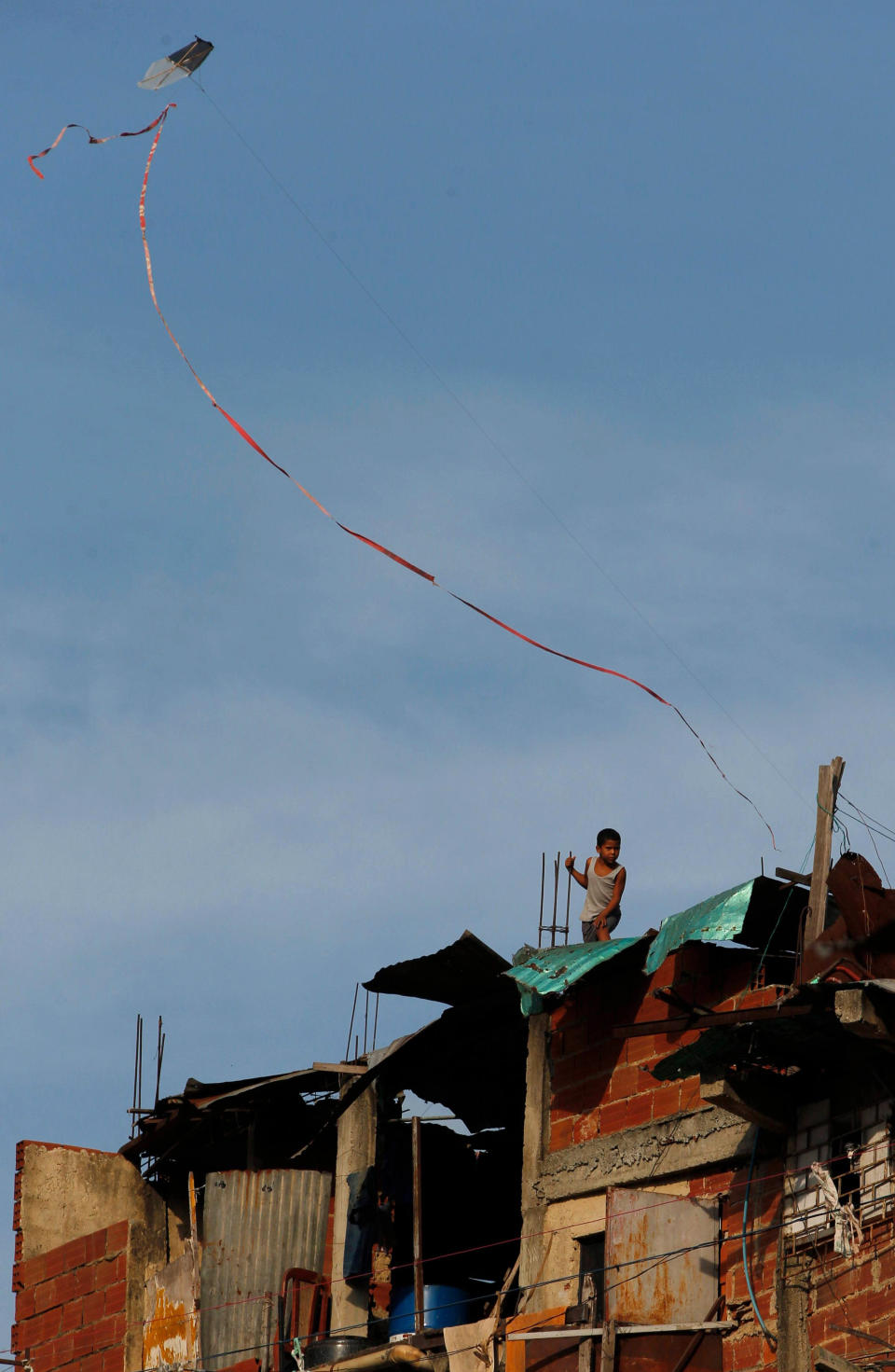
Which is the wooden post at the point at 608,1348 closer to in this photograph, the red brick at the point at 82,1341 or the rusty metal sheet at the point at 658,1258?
the rusty metal sheet at the point at 658,1258

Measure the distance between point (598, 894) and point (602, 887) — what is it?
74 mm

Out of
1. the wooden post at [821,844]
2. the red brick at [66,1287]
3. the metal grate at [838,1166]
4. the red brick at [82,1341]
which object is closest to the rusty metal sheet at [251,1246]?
the red brick at [82,1341]

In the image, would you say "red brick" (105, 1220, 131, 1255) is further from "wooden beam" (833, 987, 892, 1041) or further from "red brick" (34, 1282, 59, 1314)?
"wooden beam" (833, 987, 892, 1041)

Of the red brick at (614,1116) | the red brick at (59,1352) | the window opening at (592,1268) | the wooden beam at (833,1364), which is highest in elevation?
the red brick at (614,1116)

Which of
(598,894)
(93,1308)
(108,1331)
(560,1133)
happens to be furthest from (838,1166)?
(93,1308)

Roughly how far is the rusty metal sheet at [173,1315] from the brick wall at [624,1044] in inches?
185

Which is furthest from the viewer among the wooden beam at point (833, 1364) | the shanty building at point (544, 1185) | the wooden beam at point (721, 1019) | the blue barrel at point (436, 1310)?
the blue barrel at point (436, 1310)

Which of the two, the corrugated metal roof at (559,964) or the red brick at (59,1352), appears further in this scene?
the red brick at (59,1352)

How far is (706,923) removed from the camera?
613 inches

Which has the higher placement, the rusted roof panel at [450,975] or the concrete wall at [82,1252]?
the rusted roof panel at [450,975]

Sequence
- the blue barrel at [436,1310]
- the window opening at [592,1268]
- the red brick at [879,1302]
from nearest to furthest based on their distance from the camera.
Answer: the red brick at [879,1302], the window opening at [592,1268], the blue barrel at [436,1310]

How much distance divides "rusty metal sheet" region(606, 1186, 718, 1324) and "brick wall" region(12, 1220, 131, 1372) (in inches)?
288

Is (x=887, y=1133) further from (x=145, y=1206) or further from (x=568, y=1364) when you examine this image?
(x=145, y=1206)

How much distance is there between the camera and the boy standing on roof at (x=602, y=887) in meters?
17.8
